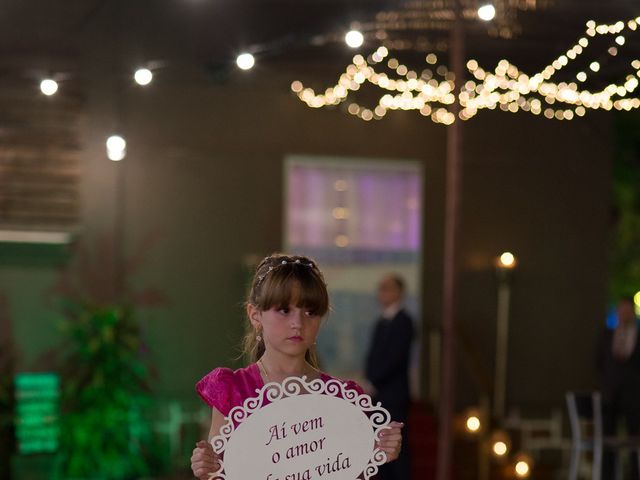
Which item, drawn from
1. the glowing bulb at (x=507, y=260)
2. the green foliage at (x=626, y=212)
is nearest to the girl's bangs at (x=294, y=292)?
the glowing bulb at (x=507, y=260)

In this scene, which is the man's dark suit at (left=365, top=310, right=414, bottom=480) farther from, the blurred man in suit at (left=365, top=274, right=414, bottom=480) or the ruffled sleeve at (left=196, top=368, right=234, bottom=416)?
the ruffled sleeve at (left=196, top=368, right=234, bottom=416)

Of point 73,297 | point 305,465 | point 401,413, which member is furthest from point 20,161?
point 305,465

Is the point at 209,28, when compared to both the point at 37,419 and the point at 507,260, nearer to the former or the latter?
the point at 507,260

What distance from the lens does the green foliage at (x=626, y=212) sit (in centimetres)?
1719

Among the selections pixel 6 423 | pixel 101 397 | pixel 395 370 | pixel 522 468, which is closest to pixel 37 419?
pixel 6 423

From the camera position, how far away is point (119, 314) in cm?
911

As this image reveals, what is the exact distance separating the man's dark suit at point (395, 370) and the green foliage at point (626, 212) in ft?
30.4

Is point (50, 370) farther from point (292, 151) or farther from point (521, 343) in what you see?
point (521, 343)

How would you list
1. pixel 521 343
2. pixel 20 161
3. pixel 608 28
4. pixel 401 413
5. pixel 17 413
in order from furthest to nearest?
pixel 521 343 → pixel 20 161 → pixel 17 413 → pixel 401 413 → pixel 608 28

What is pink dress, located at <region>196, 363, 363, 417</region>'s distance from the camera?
2.72m

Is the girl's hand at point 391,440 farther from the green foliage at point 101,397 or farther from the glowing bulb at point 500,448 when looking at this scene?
the glowing bulb at point 500,448

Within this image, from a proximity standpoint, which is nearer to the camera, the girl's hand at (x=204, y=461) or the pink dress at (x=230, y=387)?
the girl's hand at (x=204, y=461)

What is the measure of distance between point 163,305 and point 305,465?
7.21m

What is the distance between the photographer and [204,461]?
8.38 feet
